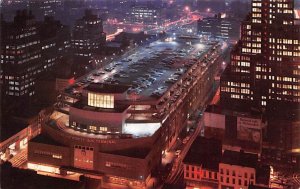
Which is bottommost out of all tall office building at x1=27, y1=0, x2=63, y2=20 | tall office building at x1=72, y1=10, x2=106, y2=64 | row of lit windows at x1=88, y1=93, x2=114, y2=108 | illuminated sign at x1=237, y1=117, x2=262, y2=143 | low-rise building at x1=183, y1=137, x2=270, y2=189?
low-rise building at x1=183, y1=137, x2=270, y2=189

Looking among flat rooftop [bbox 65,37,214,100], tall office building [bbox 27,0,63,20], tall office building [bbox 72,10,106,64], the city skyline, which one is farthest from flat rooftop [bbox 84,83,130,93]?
tall office building [bbox 27,0,63,20]

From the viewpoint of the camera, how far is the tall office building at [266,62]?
1089 inches

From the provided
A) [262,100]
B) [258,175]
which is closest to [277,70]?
[262,100]

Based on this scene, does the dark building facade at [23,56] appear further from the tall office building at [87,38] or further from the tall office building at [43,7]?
the tall office building at [43,7]

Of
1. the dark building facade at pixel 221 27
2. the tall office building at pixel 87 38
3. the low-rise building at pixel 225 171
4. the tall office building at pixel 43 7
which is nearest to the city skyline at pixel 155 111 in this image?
the low-rise building at pixel 225 171

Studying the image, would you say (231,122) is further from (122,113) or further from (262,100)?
(122,113)

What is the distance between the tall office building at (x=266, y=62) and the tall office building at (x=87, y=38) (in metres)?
18.4

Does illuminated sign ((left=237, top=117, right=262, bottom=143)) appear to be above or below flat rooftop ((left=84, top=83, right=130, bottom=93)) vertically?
below

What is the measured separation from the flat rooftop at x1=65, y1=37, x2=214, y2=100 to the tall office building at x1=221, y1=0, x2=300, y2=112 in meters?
4.30

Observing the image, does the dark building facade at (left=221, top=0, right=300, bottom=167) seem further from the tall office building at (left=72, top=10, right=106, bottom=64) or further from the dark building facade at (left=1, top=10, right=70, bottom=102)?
the tall office building at (left=72, top=10, right=106, bottom=64)

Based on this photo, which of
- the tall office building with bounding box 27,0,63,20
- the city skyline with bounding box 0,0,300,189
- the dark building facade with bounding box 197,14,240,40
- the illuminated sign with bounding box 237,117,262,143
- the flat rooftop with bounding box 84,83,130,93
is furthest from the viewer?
the tall office building with bounding box 27,0,63,20

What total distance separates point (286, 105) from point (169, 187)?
11935 mm

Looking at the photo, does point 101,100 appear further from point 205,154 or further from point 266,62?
point 266,62

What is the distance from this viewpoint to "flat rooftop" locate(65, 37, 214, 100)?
28.2 meters
